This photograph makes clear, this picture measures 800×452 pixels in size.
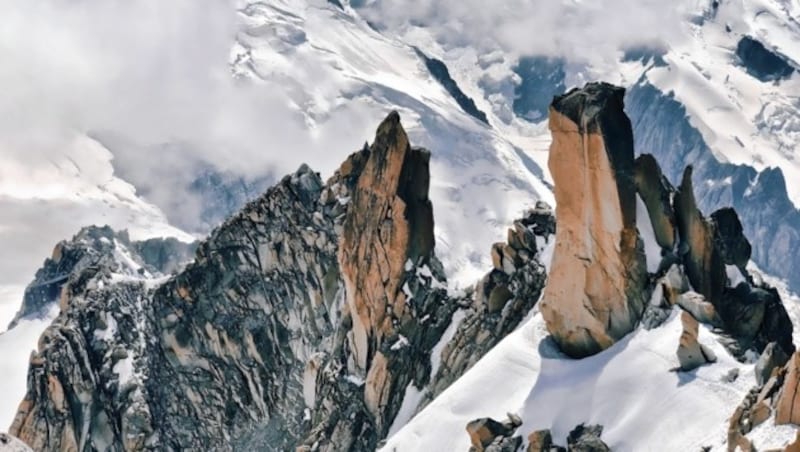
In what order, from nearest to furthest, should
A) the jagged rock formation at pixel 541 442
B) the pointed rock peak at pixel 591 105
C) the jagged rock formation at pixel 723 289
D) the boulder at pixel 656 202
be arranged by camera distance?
the jagged rock formation at pixel 541 442, the jagged rock formation at pixel 723 289, the pointed rock peak at pixel 591 105, the boulder at pixel 656 202

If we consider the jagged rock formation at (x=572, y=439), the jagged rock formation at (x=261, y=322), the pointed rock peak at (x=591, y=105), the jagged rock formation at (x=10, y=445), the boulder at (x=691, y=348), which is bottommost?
the jagged rock formation at (x=261, y=322)

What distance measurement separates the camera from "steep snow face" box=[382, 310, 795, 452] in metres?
62.8

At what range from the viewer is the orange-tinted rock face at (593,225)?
76062 millimetres

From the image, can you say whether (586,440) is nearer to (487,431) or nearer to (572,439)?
(572,439)

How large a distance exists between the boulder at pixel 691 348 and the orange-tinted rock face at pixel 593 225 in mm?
8132

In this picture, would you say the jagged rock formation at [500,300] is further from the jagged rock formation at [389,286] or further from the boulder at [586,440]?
the boulder at [586,440]

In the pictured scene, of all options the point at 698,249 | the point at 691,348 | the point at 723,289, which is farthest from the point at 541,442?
the point at 723,289

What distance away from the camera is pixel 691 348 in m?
66.8

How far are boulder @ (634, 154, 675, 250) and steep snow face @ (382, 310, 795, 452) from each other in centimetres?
695

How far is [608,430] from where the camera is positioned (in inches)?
2589

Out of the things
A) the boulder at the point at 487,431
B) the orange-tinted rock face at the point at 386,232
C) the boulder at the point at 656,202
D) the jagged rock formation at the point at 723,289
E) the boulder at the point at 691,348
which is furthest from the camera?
the orange-tinted rock face at the point at 386,232

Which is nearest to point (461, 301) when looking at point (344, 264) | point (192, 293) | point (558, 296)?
point (344, 264)

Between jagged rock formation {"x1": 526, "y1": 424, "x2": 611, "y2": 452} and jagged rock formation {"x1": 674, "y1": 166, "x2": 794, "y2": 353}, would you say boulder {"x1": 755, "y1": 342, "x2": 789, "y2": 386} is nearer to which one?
jagged rock formation {"x1": 526, "y1": 424, "x2": 611, "y2": 452}

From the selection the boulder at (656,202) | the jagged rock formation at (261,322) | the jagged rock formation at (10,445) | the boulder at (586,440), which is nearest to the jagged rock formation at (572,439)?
the boulder at (586,440)
